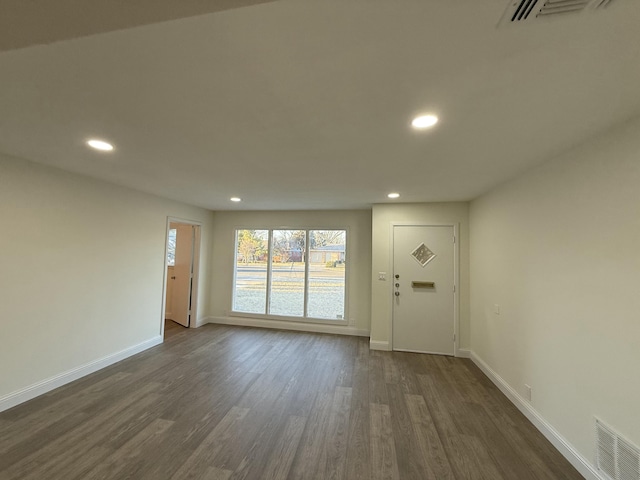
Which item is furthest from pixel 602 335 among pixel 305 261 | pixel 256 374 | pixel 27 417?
pixel 27 417

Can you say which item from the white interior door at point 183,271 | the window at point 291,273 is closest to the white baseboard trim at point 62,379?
the white interior door at point 183,271

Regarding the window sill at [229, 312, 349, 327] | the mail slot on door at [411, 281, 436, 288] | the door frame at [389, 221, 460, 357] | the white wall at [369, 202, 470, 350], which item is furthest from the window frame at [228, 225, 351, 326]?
the mail slot on door at [411, 281, 436, 288]

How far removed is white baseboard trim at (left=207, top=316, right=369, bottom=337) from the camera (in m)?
5.02

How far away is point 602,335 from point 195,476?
2.81 meters

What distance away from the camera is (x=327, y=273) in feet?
17.2

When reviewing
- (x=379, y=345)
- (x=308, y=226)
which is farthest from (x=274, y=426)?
(x=308, y=226)

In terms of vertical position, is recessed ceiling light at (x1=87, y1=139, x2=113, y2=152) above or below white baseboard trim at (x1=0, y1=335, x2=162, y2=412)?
above

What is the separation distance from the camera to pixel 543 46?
1.05 m

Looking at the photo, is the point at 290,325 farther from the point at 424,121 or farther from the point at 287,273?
the point at 424,121

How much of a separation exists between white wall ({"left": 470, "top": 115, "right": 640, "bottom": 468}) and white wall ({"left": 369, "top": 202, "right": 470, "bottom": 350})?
1.10 metres

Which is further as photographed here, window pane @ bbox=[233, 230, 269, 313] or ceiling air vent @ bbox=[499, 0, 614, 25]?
window pane @ bbox=[233, 230, 269, 313]

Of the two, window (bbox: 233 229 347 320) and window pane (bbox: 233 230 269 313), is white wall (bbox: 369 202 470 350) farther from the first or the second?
window pane (bbox: 233 230 269 313)

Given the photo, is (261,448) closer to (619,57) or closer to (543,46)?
(543,46)

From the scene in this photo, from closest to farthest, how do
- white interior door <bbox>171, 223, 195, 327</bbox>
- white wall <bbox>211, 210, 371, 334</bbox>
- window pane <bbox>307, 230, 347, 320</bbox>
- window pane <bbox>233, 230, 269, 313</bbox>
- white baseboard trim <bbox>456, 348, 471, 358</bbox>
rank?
white baseboard trim <bbox>456, 348, 471, 358</bbox>, white wall <bbox>211, 210, 371, 334</bbox>, window pane <bbox>307, 230, 347, 320</bbox>, white interior door <bbox>171, 223, 195, 327</bbox>, window pane <bbox>233, 230, 269, 313</bbox>
